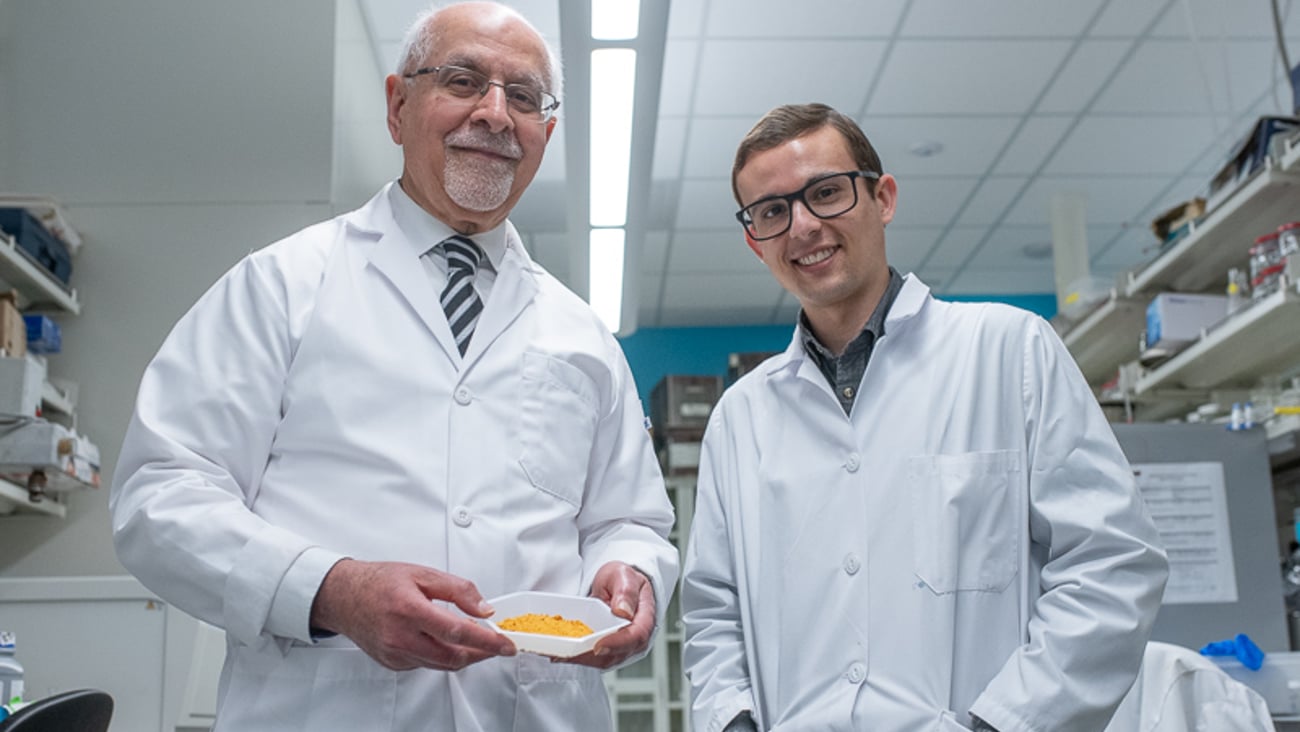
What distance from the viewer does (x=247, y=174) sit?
10.9 ft

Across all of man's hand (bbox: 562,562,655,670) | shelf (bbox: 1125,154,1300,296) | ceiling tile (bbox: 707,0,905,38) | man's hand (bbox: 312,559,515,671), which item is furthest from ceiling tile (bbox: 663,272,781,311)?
man's hand (bbox: 312,559,515,671)

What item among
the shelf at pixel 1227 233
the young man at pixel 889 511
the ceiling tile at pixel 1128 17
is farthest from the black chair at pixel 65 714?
the ceiling tile at pixel 1128 17

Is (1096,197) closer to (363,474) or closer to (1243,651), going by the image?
(1243,651)

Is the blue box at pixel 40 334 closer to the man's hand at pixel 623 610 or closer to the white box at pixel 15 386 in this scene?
the white box at pixel 15 386

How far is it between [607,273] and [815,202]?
313cm

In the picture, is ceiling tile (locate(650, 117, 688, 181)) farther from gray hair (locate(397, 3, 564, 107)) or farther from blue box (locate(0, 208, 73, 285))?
gray hair (locate(397, 3, 564, 107))

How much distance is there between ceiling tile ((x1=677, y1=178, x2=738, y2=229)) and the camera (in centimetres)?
568

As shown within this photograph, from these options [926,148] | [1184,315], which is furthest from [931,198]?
[1184,315]

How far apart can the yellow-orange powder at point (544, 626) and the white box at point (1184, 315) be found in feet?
9.31

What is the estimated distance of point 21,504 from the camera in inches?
117

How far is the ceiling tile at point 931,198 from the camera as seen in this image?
5.75 m

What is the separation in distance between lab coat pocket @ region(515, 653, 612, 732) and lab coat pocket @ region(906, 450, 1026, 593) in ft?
1.45

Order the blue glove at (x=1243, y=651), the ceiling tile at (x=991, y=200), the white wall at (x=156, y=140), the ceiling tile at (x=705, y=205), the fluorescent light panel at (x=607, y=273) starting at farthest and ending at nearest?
1. the ceiling tile at (x=991, y=200)
2. the ceiling tile at (x=705, y=205)
3. the fluorescent light panel at (x=607, y=273)
4. the white wall at (x=156, y=140)
5. the blue glove at (x=1243, y=651)

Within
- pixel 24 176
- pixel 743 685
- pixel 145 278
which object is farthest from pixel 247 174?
pixel 743 685
